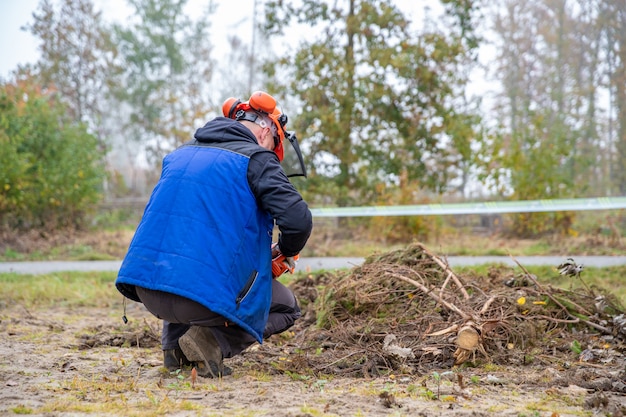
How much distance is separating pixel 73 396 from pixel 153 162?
1147 inches

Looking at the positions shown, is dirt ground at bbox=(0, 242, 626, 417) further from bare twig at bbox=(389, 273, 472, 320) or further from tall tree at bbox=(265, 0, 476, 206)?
tall tree at bbox=(265, 0, 476, 206)

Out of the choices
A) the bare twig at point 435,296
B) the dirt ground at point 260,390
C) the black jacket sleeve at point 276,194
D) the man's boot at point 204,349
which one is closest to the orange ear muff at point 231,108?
the black jacket sleeve at point 276,194

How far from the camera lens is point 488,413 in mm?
3066

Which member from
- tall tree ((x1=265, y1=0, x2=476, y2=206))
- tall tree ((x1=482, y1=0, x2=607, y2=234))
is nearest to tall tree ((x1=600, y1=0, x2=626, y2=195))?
tall tree ((x1=482, y1=0, x2=607, y2=234))

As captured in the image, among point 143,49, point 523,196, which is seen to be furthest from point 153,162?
point 523,196

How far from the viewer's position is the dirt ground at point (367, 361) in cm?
320

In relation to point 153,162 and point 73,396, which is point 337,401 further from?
point 153,162

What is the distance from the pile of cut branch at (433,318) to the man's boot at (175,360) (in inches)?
31.1

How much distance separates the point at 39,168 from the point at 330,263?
7407 mm

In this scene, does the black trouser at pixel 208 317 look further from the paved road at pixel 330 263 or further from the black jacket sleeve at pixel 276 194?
the paved road at pixel 330 263

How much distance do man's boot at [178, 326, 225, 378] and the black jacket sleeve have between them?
82 cm

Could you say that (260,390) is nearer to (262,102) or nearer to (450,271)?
(262,102)

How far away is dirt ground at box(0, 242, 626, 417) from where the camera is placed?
3.20m

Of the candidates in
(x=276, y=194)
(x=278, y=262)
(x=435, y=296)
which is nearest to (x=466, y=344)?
Result: (x=435, y=296)
